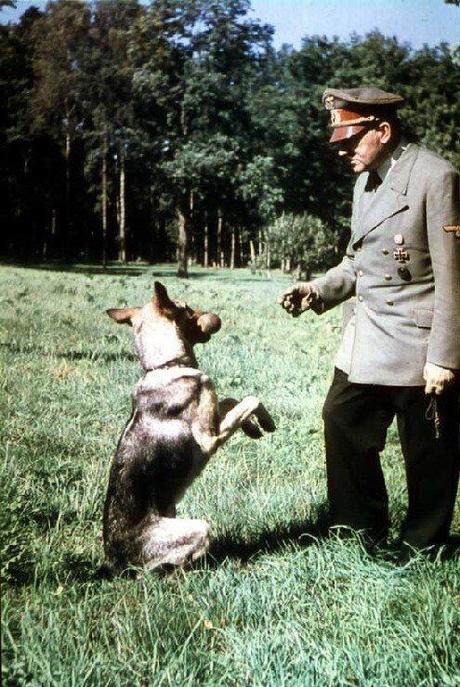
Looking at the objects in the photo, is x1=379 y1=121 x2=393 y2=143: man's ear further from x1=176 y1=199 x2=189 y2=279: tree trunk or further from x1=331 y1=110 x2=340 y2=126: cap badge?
x1=176 y1=199 x2=189 y2=279: tree trunk

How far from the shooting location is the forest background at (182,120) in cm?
906

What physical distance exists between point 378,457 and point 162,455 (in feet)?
3.90

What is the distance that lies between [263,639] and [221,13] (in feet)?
37.9

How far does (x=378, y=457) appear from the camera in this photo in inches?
134

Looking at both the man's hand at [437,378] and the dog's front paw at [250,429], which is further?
the dog's front paw at [250,429]

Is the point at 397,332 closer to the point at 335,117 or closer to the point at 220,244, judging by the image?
the point at 335,117

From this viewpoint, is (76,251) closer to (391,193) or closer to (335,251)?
(335,251)

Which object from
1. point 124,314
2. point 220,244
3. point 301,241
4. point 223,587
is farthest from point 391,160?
point 220,244

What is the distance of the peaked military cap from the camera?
3.10 meters

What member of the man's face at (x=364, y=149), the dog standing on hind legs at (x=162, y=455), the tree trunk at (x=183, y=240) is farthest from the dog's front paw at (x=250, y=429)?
the tree trunk at (x=183, y=240)

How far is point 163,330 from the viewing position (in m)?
3.15

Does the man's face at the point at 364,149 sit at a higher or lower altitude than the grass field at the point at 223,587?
higher

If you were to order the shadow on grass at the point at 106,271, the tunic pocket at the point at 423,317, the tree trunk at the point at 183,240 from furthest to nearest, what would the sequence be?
the tree trunk at the point at 183,240
the shadow on grass at the point at 106,271
the tunic pocket at the point at 423,317

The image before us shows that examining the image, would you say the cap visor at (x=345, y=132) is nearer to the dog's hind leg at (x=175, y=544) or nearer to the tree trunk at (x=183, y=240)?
the dog's hind leg at (x=175, y=544)
